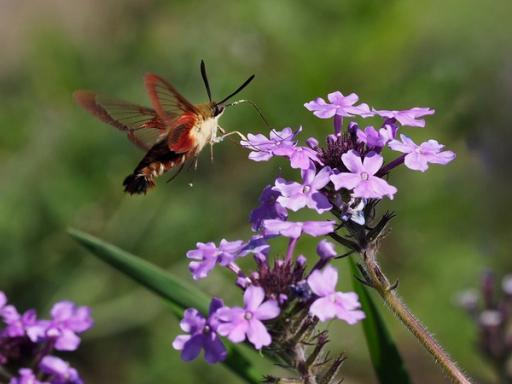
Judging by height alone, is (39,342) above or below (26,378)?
above

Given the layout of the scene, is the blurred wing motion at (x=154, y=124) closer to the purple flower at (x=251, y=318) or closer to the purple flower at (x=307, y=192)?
the purple flower at (x=307, y=192)

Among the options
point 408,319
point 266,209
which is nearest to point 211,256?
point 266,209

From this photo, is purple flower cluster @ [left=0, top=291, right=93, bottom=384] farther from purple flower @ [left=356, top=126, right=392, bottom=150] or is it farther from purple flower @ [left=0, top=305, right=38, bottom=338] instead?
purple flower @ [left=356, top=126, right=392, bottom=150]

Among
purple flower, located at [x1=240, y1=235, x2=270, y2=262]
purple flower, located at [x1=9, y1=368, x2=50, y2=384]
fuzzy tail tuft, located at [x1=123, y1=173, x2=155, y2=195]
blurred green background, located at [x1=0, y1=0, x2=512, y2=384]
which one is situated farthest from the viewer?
blurred green background, located at [x1=0, y1=0, x2=512, y2=384]

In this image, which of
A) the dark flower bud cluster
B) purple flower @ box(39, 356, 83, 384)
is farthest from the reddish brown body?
the dark flower bud cluster

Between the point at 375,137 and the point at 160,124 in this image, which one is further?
the point at 160,124

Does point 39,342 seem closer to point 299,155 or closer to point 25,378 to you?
point 25,378

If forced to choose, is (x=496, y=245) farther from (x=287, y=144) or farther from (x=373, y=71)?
(x=287, y=144)
